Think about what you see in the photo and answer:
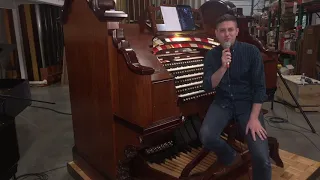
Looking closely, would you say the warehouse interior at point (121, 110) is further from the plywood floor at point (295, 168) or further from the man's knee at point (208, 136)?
the man's knee at point (208, 136)

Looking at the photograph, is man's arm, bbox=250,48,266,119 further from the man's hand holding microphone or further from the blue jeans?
the man's hand holding microphone

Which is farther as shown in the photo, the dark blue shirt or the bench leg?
the bench leg

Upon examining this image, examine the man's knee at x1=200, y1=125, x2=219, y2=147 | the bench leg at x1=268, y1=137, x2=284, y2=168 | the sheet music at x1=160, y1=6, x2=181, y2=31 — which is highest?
the sheet music at x1=160, y1=6, x2=181, y2=31

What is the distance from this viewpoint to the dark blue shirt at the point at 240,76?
179 cm

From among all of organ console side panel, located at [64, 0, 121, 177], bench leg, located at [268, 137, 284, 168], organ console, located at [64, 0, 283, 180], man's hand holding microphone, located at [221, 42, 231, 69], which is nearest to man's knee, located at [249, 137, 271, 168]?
organ console, located at [64, 0, 283, 180]

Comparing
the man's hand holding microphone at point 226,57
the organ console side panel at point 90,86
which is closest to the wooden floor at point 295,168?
the man's hand holding microphone at point 226,57

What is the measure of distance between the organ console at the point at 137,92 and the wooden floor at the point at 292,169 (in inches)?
2.7

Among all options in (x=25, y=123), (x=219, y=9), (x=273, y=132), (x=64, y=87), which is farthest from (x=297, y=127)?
(x=64, y=87)

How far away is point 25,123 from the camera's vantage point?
3799 mm

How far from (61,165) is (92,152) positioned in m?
0.66

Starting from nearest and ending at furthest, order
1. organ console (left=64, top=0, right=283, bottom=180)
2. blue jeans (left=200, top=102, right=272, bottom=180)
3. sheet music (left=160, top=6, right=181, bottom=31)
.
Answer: organ console (left=64, top=0, right=283, bottom=180) → blue jeans (left=200, top=102, right=272, bottom=180) → sheet music (left=160, top=6, right=181, bottom=31)

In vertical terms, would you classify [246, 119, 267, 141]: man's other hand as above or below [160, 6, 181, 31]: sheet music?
below

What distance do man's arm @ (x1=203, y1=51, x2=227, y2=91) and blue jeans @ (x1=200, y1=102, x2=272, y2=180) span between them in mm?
182

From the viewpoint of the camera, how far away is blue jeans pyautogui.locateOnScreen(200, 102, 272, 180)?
1.72 metres
